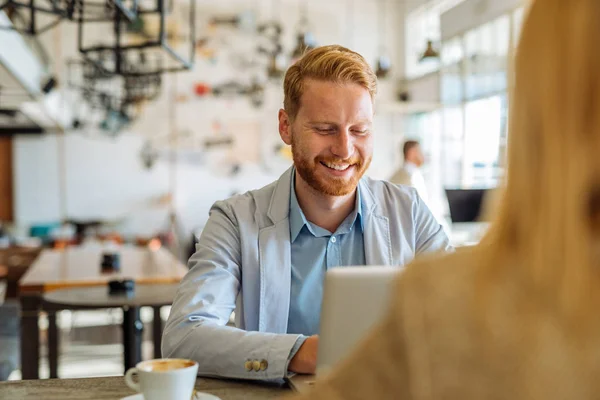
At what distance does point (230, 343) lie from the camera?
1468 millimetres

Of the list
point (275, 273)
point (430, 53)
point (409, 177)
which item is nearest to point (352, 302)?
point (275, 273)

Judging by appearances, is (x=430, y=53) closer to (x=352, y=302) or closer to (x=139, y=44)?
(x=139, y=44)

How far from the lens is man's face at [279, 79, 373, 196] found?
1831 millimetres

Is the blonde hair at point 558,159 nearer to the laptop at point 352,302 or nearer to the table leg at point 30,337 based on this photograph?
the laptop at point 352,302

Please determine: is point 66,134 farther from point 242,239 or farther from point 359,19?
point 242,239

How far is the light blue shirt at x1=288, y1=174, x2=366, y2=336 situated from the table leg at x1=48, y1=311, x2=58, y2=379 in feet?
9.24

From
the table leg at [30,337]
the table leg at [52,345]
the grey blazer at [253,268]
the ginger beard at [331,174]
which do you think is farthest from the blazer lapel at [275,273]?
the table leg at [52,345]

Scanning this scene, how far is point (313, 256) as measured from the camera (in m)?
1.84

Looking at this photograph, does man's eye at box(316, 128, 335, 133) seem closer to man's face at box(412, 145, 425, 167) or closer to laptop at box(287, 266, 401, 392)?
laptop at box(287, 266, 401, 392)

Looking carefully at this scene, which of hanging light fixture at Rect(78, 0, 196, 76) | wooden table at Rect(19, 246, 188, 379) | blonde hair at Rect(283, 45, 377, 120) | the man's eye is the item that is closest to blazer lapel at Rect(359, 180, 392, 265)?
the man's eye

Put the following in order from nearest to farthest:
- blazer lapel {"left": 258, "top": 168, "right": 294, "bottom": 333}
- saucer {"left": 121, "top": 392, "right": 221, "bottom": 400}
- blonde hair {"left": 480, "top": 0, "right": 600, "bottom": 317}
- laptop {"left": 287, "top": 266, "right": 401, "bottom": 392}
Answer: blonde hair {"left": 480, "top": 0, "right": 600, "bottom": 317}
laptop {"left": 287, "top": 266, "right": 401, "bottom": 392}
saucer {"left": 121, "top": 392, "right": 221, "bottom": 400}
blazer lapel {"left": 258, "top": 168, "right": 294, "bottom": 333}

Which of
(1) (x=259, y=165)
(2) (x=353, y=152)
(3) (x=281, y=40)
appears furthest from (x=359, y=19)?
(2) (x=353, y=152)

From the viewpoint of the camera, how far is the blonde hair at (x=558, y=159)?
1.66 ft

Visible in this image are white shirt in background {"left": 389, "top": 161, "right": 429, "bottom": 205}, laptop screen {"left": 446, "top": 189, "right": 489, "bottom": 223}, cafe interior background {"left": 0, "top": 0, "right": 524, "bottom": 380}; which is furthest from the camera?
cafe interior background {"left": 0, "top": 0, "right": 524, "bottom": 380}
